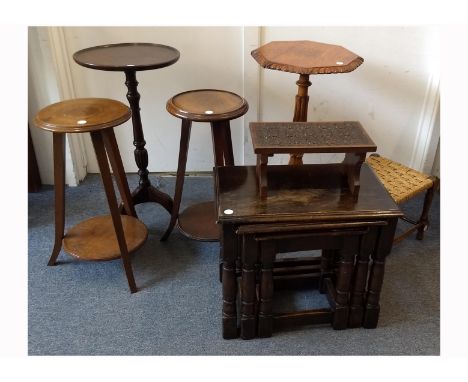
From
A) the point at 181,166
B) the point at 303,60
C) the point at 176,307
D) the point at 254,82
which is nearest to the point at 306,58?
the point at 303,60

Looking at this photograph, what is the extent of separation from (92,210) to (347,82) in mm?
1834

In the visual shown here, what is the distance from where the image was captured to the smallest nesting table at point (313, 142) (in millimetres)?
1530

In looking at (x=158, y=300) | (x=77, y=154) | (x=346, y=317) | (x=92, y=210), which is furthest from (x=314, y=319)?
(x=77, y=154)

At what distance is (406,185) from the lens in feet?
7.08

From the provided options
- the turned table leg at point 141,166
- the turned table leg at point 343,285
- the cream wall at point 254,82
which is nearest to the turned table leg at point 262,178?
the turned table leg at point 343,285

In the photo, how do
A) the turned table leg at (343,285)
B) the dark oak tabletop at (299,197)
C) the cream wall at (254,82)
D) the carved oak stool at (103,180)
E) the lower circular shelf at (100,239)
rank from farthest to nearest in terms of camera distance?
the cream wall at (254,82) → the lower circular shelf at (100,239) → the carved oak stool at (103,180) → the turned table leg at (343,285) → the dark oak tabletop at (299,197)

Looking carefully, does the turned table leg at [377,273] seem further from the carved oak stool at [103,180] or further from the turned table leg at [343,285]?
the carved oak stool at [103,180]

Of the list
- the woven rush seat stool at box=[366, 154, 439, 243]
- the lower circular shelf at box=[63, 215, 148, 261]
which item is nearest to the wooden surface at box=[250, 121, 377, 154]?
the woven rush seat stool at box=[366, 154, 439, 243]

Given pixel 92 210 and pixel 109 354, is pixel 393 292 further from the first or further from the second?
pixel 92 210

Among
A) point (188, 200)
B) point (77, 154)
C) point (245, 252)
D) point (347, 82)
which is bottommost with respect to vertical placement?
point (188, 200)

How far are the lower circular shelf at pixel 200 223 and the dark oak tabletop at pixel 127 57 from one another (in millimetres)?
879

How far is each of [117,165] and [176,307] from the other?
0.73 meters

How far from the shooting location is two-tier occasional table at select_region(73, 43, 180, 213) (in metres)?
1.95

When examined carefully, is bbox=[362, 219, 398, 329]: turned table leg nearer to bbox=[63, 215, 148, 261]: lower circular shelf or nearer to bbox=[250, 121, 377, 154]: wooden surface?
bbox=[250, 121, 377, 154]: wooden surface
